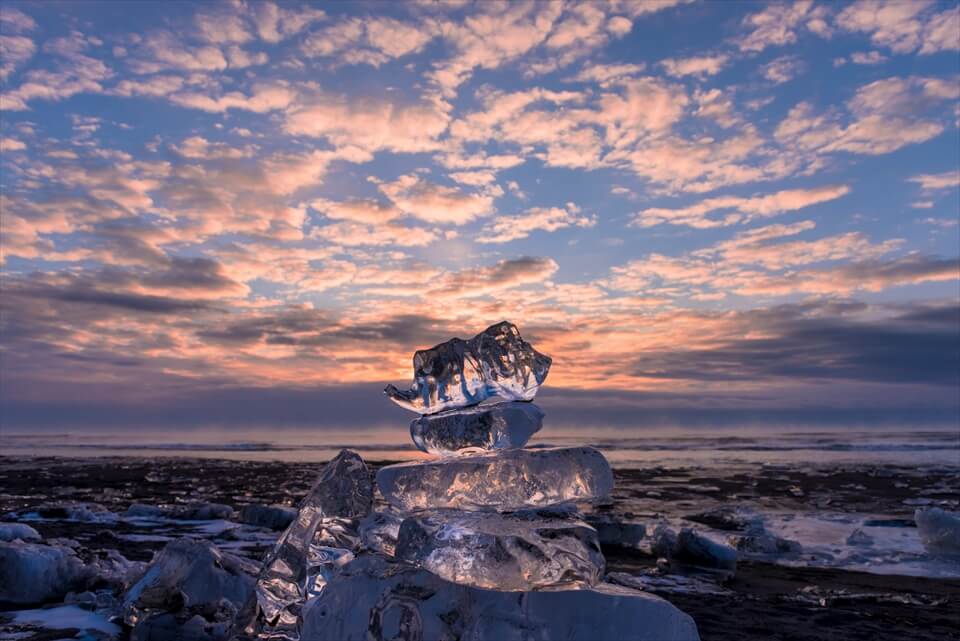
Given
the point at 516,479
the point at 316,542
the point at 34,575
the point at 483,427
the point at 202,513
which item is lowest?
the point at 202,513

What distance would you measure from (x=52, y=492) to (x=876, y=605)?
1389 centimetres

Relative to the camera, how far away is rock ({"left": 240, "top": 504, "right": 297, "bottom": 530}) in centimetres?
880

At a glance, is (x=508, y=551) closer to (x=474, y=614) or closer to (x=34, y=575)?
(x=474, y=614)

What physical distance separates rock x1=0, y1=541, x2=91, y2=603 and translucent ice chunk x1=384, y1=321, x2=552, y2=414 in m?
3.44

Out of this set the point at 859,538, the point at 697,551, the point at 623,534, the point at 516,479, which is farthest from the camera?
the point at 859,538

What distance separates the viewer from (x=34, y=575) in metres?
4.68

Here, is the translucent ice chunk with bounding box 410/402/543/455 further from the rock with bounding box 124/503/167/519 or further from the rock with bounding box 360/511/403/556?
the rock with bounding box 124/503/167/519

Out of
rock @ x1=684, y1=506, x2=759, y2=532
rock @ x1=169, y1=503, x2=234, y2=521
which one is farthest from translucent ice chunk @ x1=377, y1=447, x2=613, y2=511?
rock @ x1=169, y1=503, x2=234, y2=521

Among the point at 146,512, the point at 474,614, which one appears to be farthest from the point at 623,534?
the point at 146,512

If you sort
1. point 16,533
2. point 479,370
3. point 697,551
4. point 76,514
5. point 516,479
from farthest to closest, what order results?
point 76,514 < point 697,551 < point 16,533 < point 479,370 < point 516,479

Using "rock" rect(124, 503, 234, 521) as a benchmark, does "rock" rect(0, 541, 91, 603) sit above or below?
above

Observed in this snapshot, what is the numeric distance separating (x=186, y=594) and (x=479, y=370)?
2.50 metres

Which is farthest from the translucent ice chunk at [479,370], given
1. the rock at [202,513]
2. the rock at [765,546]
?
the rock at [202,513]

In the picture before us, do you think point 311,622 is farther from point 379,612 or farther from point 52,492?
point 52,492
